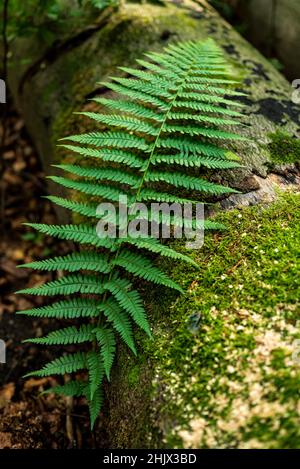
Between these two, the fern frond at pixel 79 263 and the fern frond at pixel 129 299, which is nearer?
the fern frond at pixel 129 299

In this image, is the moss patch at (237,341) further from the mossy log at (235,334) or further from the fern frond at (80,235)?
the fern frond at (80,235)

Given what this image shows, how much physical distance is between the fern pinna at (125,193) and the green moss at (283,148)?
27 centimetres

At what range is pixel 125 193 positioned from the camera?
2.14m

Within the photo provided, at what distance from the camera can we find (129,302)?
1870 mm

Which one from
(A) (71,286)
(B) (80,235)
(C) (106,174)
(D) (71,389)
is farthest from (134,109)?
(D) (71,389)

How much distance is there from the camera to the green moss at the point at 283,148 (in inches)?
89.6

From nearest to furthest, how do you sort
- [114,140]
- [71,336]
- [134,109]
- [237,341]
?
[237,341] < [71,336] < [114,140] < [134,109]

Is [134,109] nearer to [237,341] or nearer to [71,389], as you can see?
[237,341]

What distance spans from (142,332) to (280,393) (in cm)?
65

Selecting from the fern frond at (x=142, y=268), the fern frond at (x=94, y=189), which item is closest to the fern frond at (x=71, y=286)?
the fern frond at (x=142, y=268)

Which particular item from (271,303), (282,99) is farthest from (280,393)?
(282,99)

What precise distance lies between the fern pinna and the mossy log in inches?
4.2

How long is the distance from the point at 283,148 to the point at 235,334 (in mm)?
1162

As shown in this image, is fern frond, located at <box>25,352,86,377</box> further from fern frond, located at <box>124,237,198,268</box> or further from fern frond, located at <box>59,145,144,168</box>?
fern frond, located at <box>59,145,144,168</box>
